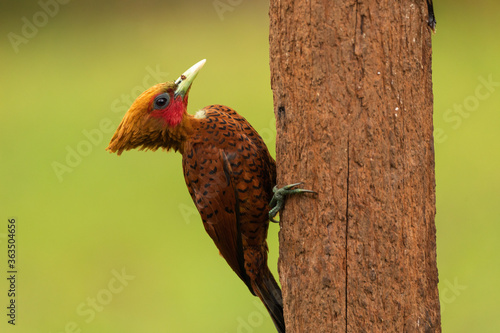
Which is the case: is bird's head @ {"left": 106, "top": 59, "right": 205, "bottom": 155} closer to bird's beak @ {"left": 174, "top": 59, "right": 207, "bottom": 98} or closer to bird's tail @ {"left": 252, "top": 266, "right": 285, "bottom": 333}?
bird's beak @ {"left": 174, "top": 59, "right": 207, "bottom": 98}

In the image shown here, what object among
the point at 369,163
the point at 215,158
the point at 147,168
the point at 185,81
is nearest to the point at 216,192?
the point at 215,158

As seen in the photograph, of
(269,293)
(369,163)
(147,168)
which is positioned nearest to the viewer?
(369,163)

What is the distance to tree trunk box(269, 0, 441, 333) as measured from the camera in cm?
221

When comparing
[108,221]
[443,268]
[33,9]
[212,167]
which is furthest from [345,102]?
[33,9]

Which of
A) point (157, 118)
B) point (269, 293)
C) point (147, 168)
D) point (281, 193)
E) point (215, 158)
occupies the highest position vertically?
point (147, 168)

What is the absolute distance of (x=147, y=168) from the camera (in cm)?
668

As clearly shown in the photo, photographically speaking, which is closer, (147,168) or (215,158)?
(215,158)

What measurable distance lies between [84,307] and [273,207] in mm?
3410

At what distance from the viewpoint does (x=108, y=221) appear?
623cm

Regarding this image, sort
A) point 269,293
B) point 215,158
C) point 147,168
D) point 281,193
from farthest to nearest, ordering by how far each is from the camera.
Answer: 1. point 147,168
2. point 269,293
3. point 215,158
4. point 281,193

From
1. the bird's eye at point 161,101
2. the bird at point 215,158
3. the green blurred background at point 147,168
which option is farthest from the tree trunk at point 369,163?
the green blurred background at point 147,168

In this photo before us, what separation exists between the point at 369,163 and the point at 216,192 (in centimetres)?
89

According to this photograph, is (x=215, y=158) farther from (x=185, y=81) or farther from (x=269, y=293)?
(x=269, y=293)

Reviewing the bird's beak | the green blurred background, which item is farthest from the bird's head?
the green blurred background
